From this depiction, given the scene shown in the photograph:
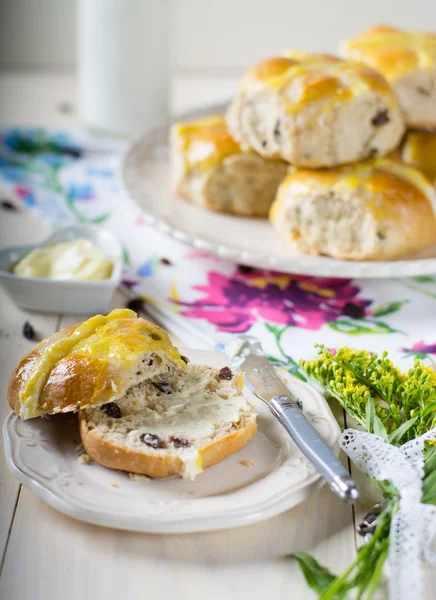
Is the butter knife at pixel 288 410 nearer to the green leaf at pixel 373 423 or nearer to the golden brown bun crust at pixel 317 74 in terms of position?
the green leaf at pixel 373 423

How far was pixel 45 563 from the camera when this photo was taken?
1.13m

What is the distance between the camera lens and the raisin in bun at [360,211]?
1.87m

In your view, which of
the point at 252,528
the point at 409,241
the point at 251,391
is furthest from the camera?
the point at 409,241

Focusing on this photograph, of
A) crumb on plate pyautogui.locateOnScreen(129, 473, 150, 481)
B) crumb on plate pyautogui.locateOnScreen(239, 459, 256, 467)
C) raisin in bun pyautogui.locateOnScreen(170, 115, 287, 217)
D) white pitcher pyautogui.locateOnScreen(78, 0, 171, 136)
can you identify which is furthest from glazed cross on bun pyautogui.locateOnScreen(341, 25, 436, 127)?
crumb on plate pyautogui.locateOnScreen(129, 473, 150, 481)

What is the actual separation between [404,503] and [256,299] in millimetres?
842

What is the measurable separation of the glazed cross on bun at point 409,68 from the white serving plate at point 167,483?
3.59ft

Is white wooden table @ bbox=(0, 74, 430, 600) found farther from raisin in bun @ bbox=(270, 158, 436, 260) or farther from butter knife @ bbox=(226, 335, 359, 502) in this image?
raisin in bun @ bbox=(270, 158, 436, 260)

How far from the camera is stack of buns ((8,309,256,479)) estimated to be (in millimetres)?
1219

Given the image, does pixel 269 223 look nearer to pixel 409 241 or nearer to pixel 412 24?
pixel 409 241

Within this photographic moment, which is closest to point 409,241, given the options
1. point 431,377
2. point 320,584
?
point 431,377

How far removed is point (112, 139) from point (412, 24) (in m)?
1.81

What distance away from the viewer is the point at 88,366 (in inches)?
49.5

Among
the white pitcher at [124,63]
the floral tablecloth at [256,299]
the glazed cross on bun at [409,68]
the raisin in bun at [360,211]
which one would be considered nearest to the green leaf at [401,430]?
the floral tablecloth at [256,299]

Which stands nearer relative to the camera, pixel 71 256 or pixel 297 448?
pixel 297 448
